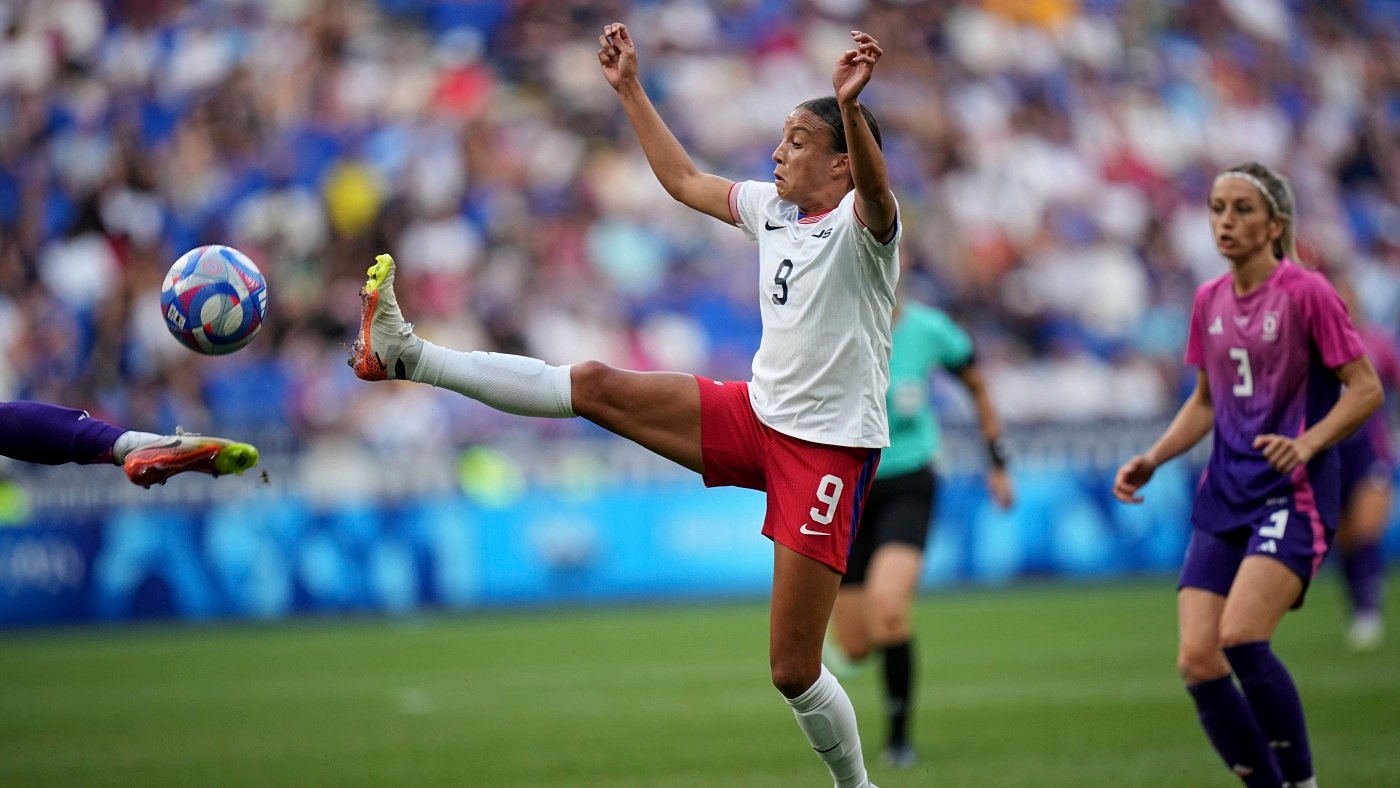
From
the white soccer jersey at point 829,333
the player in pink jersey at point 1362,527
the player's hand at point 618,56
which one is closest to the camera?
the white soccer jersey at point 829,333

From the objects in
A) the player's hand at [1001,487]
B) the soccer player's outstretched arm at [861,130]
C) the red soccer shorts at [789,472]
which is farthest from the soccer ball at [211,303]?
the player's hand at [1001,487]

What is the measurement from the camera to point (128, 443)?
626 centimetres

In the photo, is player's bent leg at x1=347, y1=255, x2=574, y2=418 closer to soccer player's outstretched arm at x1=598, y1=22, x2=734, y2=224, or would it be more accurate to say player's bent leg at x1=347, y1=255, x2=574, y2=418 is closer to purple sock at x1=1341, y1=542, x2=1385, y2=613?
soccer player's outstretched arm at x1=598, y1=22, x2=734, y2=224

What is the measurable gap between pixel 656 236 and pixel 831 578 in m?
15.0

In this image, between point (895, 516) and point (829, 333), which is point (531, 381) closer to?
point (829, 333)

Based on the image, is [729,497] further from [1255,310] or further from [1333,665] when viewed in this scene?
[1255,310]

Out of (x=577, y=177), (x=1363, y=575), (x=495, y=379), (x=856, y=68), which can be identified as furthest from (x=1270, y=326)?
(x=577, y=177)

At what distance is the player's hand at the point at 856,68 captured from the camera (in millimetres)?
5508

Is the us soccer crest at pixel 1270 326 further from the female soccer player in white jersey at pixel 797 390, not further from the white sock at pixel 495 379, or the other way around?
the white sock at pixel 495 379

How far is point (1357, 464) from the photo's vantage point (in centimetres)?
1320

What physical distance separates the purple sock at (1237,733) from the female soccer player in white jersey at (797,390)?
4.56ft

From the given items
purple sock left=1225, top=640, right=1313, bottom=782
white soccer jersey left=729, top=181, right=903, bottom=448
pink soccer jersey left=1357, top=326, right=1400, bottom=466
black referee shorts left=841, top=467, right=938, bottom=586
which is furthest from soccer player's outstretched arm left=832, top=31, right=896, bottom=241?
pink soccer jersey left=1357, top=326, right=1400, bottom=466

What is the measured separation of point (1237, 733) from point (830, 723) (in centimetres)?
161

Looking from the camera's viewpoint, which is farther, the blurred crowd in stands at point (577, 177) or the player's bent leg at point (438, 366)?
the blurred crowd in stands at point (577, 177)
